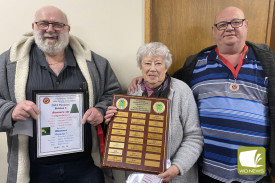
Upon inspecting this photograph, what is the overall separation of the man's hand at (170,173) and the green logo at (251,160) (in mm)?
414

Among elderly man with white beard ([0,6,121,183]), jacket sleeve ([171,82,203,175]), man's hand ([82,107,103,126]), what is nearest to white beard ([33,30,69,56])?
elderly man with white beard ([0,6,121,183])

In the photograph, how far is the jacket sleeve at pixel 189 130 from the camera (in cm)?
121

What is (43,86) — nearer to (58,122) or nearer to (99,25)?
(58,122)

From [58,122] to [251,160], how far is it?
1.23 m

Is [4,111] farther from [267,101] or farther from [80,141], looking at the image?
[267,101]

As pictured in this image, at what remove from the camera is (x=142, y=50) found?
1271 mm

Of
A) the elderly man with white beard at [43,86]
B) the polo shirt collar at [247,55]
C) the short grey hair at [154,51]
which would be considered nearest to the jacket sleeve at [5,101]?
the elderly man with white beard at [43,86]

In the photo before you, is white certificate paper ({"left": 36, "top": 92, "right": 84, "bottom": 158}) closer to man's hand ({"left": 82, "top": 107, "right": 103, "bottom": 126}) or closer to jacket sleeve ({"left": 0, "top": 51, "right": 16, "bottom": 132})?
man's hand ({"left": 82, "top": 107, "right": 103, "bottom": 126})

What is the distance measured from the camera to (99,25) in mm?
1629

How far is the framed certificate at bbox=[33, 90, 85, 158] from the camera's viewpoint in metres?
1.14

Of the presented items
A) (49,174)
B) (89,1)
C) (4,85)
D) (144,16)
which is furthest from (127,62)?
(49,174)

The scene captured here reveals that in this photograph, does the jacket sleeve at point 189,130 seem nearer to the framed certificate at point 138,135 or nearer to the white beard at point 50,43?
the framed certificate at point 138,135

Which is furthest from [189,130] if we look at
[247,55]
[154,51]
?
[247,55]

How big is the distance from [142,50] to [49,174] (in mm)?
1031
